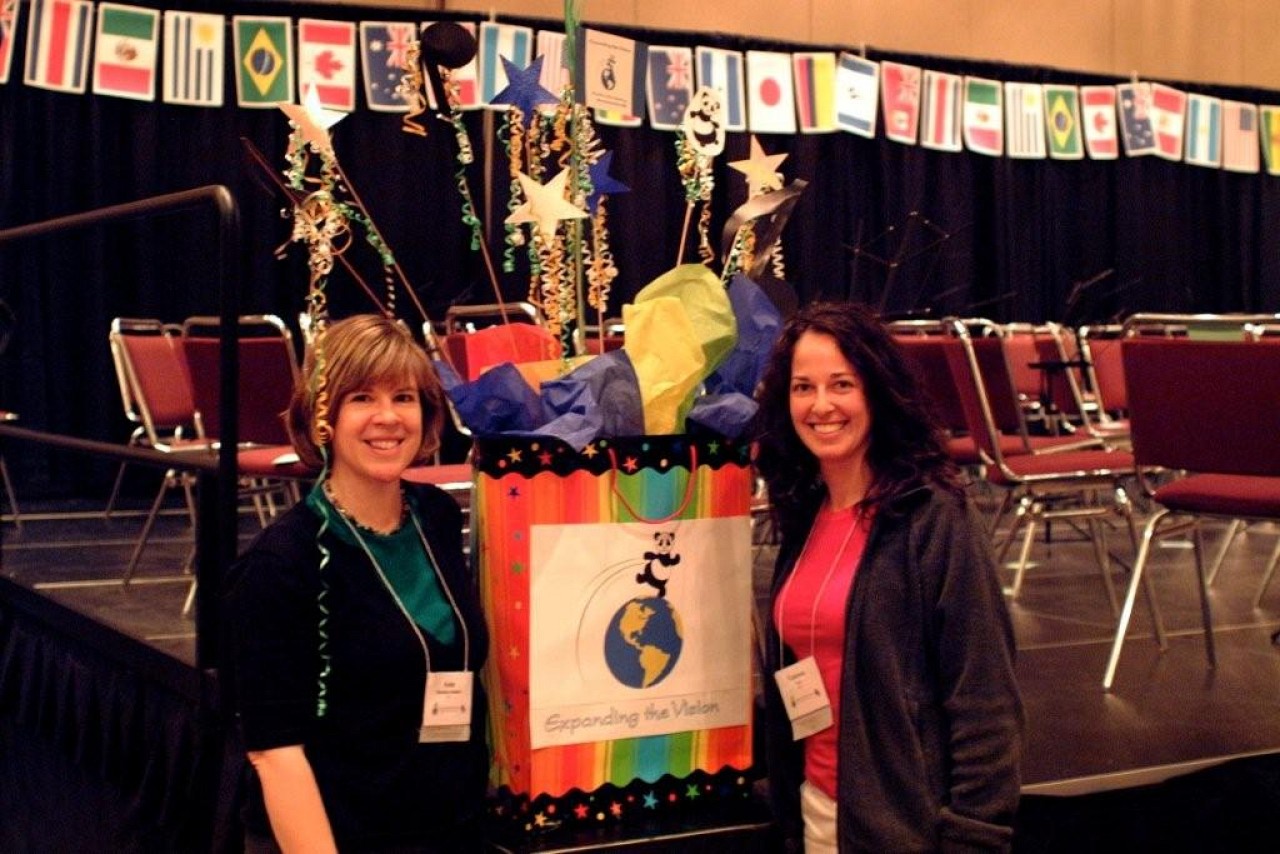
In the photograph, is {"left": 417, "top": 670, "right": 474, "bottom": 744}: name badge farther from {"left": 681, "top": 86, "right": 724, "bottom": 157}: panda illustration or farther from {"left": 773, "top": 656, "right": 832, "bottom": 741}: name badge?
{"left": 681, "top": 86, "right": 724, "bottom": 157}: panda illustration

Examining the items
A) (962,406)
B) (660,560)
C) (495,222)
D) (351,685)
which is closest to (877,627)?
(660,560)

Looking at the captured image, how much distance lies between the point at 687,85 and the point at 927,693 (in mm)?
6579

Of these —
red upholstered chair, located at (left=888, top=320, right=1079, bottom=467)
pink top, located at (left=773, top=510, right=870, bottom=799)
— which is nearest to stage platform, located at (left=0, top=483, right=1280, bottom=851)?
pink top, located at (left=773, top=510, right=870, bottom=799)

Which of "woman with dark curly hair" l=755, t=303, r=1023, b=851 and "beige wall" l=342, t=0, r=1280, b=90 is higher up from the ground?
"beige wall" l=342, t=0, r=1280, b=90

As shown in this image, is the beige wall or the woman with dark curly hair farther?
the beige wall

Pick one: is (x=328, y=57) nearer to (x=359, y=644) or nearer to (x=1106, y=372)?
(x=1106, y=372)

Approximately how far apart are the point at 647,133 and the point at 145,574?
4359mm

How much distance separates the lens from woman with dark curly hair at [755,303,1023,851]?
163 cm

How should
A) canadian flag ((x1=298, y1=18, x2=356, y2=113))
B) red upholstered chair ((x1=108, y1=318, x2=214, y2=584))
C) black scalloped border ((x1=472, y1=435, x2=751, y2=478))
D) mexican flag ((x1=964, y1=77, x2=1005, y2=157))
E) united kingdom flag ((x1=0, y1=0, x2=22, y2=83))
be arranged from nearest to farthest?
black scalloped border ((x1=472, y1=435, x2=751, y2=478)) → red upholstered chair ((x1=108, y1=318, x2=214, y2=584)) → united kingdom flag ((x1=0, y1=0, x2=22, y2=83)) → canadian flag ((x1=298, y1=18, x2=356, y2=113)) → mexican flag ((x1=964, y1=77, x2=1005, y2=157))

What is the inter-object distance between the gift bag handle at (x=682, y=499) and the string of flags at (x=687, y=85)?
360 cm

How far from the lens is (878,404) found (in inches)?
69.2

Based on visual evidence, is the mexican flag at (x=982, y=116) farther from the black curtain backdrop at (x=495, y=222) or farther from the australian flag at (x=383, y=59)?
the australian flag at (x=383, y=59)

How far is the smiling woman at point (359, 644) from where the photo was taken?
1.59 m

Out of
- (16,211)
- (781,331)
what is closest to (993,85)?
(16,211)
